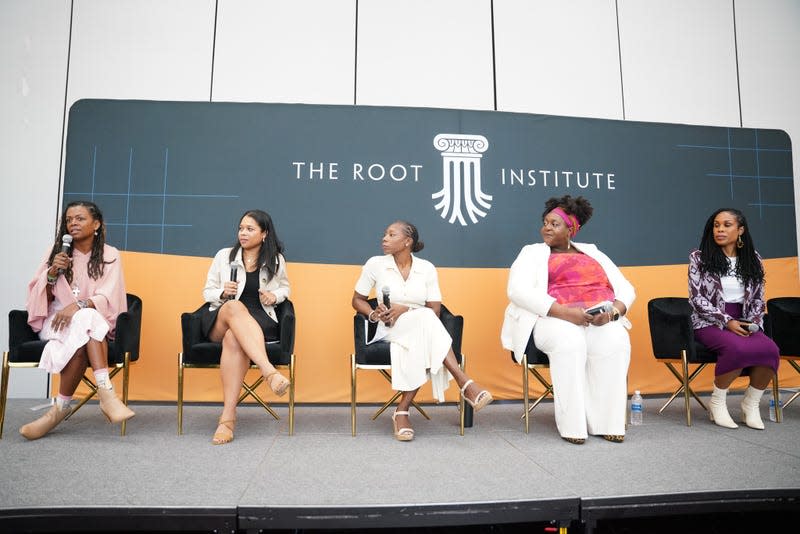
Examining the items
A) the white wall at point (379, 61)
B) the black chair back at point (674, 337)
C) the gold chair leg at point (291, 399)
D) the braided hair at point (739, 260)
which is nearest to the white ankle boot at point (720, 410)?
the black chair back at point (674, 337)

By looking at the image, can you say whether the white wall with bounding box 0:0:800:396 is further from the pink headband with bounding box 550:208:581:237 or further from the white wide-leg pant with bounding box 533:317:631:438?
the white wide-leg pant with bounding box 533:317:631:438

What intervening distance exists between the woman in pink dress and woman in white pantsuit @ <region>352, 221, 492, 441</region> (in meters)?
1.55

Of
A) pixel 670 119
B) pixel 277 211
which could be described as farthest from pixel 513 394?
pixel 670 119

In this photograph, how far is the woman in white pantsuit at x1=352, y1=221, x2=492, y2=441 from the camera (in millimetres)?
3064

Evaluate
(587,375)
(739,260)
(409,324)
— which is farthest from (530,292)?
(739,260)

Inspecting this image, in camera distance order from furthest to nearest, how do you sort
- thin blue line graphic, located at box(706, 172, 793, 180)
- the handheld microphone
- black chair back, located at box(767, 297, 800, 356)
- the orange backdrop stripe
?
1. thin blue line graphic, located at box(706, 172, 793, 180)
2. the orange backdrop stripe
3. black chair back, located at box(767, 297, 800, 356)
4. the handheld microphone

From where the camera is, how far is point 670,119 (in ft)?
15.8

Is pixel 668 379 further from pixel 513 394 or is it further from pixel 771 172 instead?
pixel 771 172

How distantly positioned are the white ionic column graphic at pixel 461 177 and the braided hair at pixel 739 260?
5.49 feet

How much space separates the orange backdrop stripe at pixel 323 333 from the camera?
159 inches

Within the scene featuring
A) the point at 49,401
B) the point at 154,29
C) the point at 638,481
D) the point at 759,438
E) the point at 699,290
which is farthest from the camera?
the point at 154,29

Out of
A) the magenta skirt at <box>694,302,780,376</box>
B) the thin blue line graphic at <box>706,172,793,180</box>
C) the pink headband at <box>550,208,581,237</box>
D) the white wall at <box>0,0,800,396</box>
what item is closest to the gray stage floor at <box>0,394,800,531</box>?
the magenta skirt at <box>694,302,780,376</box>

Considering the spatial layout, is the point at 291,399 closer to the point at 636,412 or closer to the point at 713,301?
the point at 636,412

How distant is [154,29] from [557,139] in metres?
3.68
